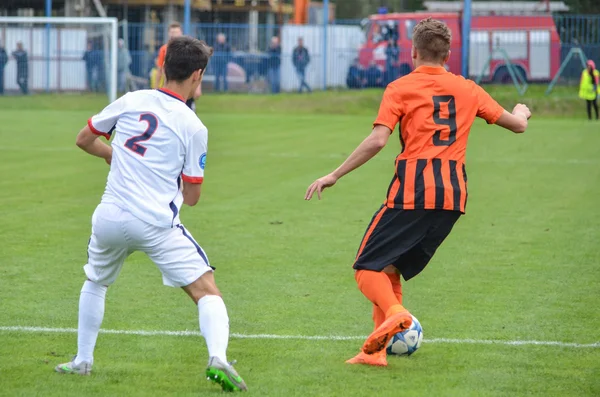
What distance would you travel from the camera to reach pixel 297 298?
723cm

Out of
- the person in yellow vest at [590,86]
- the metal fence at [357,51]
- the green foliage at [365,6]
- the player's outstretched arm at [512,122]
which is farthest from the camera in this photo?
the green foliage at [365,6]

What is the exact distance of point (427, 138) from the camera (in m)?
5.39

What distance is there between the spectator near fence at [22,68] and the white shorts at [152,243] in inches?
1072

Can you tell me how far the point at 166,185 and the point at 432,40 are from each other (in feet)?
5.20

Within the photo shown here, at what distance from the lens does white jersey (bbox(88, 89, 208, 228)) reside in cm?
483

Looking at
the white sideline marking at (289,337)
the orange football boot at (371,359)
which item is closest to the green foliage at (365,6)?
the white sideline marking at (289,337)

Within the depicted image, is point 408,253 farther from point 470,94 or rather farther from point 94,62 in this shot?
point 94,62

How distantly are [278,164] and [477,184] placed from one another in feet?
11.5

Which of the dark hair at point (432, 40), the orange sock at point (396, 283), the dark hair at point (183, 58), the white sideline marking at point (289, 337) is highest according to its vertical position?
the dark hair at point (432, 40)

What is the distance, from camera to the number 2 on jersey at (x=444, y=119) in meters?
5.39

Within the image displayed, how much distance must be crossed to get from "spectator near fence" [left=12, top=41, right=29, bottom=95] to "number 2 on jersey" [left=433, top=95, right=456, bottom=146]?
27.1m

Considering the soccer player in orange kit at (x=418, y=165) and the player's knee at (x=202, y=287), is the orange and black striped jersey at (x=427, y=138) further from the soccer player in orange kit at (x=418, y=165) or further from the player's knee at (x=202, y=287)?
the player's knee at (x=202, y=287)

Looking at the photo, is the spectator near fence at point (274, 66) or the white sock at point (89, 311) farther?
the spectator near fence at point (274, 66)

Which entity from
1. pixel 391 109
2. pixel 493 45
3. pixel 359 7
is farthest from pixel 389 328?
pixel 359 7
